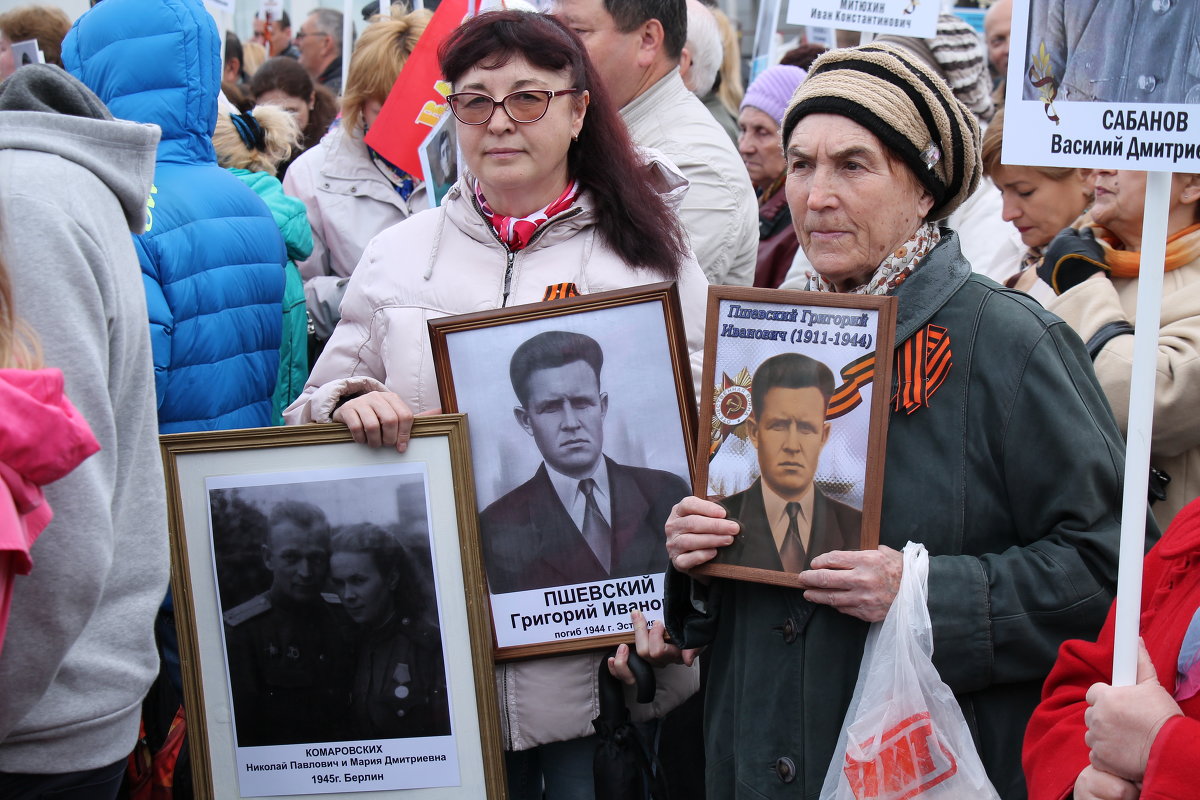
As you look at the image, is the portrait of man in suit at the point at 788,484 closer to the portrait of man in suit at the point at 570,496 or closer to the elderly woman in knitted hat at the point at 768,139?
the portrait of man in suit at the point at 570,496

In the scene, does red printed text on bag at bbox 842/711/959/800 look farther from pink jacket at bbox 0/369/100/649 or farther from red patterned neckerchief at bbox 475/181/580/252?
red patterned neckerchief at bbox 475/181/580/252

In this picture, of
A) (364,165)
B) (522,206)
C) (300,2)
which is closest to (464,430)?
(522,206)

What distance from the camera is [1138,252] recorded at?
124 inches

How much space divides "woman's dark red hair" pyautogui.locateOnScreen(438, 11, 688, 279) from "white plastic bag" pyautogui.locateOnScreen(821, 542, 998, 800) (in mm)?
1096

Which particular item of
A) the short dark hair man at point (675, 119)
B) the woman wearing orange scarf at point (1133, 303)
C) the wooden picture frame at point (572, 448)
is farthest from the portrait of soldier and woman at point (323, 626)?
the woman wearing orange scarf at point (1133, 303)

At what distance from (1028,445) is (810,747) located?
2.10 feet

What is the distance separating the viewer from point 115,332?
2029 millimetres

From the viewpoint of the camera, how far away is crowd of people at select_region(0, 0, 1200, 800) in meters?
1.90

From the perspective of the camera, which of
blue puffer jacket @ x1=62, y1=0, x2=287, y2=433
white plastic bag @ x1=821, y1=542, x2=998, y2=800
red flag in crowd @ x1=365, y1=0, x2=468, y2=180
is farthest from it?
red flag in crowd @ x1=365, y1=0, x2=468, y2=180

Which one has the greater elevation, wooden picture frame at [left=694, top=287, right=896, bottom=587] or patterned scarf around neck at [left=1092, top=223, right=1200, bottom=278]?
patterned scarf around neck at [left=1092, top=223, right=1200, bottom=278]

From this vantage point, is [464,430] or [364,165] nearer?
[464,430]

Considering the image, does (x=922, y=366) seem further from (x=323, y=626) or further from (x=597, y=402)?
(x=323, y=626)

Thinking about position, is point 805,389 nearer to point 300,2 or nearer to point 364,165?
point 364,165

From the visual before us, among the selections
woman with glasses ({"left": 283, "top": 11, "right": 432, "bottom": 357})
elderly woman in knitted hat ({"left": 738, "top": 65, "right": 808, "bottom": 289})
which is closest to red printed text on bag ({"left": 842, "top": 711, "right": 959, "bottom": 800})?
woman with glasses ({"left": 283, "top": 11, "right": 432, "bottom": 357})
